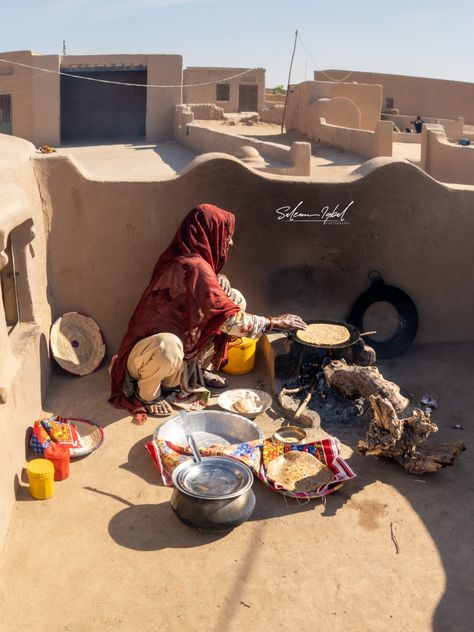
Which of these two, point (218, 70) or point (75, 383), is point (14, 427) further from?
point (218, 70)

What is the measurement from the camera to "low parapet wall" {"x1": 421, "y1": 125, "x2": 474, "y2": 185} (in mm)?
12602

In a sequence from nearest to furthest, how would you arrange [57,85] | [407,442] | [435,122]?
[407,442] → [57,85] → [435,122]

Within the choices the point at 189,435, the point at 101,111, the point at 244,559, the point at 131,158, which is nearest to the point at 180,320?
the point at 189,435

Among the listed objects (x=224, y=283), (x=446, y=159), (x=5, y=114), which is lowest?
(x=224, y=283)

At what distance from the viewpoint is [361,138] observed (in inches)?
678

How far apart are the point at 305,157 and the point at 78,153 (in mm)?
9701

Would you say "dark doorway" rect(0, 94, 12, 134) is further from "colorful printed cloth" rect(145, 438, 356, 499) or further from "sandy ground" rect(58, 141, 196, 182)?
"colorful printed cloth" rect(145, 438, 356, 499)

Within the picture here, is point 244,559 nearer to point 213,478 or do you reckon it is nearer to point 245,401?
point 213,478

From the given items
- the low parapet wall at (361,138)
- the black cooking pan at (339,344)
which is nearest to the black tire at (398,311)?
the black cooking pan at (339,344)

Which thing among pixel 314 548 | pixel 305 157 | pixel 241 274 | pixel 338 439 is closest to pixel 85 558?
pixel 314 548

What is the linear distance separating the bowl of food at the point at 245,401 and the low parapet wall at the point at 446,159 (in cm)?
823
